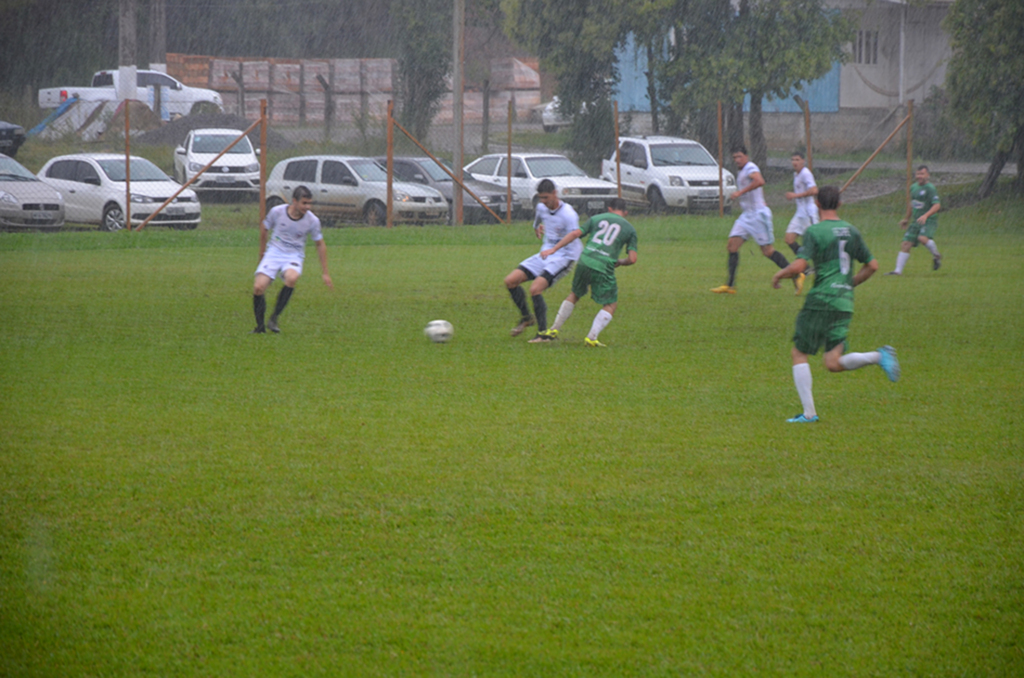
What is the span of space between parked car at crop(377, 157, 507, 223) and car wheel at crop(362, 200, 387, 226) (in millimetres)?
1240

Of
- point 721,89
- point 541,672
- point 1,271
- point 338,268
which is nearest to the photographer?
point 541,672

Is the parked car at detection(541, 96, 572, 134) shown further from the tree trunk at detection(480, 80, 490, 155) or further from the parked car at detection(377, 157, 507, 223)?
the parked car at detection(377, 157, 507, 223)

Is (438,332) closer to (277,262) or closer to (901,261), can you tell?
(277,262)

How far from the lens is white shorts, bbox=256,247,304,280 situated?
472 inches

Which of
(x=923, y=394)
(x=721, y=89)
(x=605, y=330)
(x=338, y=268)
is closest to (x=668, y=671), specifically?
(x=923, y=394)

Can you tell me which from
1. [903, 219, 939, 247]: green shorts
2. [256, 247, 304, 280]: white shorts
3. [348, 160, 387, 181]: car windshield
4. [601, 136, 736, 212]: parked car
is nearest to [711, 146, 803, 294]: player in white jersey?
[903, 219, 939, 247]: green shorts

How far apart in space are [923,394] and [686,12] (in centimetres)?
2560

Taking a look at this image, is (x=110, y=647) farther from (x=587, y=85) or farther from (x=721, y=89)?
(x=587, y=85)

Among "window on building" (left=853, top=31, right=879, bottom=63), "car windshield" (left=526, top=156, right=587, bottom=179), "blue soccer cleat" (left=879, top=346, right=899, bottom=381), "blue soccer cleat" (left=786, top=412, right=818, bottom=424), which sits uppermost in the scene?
"window on building" (left=853, top=31, right=879, bottom=63)

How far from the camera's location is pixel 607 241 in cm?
1130

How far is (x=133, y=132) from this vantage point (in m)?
35.6

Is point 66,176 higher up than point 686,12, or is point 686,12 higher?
point 686,12

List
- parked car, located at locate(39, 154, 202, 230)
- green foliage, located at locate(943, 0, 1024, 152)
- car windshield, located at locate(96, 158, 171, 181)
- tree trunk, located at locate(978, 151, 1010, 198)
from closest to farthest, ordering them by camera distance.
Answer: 1. parked car, located at locate(39, 154, 202, 230)
2. car windshield, located at locate(96, 158, 171, 181)
3. green foliage, located at locate(943, 0, 1024, 152)
4. tree trunk, located at locate(978, 151, 1010, 198)

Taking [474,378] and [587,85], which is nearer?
[474,378]
